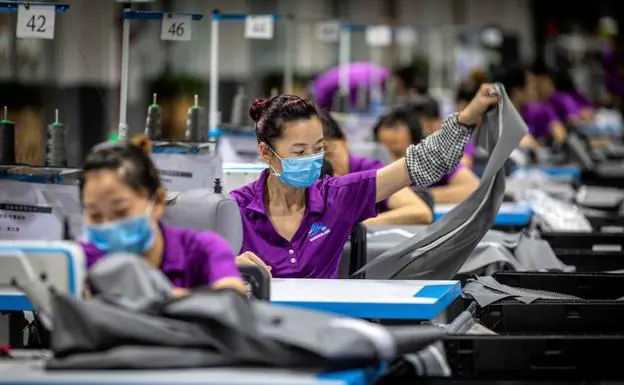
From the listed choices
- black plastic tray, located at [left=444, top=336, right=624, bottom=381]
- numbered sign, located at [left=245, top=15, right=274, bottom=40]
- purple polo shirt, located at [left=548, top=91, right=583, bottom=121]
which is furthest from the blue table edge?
purple polo shirt, located at [left=548, top=91, right=583, bottom=121]

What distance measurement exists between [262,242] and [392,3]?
55.6ft

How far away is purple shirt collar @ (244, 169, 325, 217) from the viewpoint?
14.9 ft

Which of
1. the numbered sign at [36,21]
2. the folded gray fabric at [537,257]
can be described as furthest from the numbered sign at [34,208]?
the folded gray fabric at [537,257]

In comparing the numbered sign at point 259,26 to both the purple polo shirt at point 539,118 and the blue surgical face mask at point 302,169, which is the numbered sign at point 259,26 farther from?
the purple polo shirt at point 539,118

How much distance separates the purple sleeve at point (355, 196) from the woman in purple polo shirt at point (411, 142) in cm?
262

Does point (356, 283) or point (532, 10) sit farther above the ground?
point (532, 10)

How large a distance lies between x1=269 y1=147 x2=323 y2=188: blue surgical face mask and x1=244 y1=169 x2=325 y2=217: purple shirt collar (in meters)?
0.10

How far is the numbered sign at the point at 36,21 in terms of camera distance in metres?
4.75

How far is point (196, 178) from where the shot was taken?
17.1ft

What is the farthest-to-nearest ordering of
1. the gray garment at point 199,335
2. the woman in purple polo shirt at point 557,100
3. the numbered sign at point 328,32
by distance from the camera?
the woman in purple polo shirt at point 557,100 < the numbered sign at point 328,32 < the gray garment at point 199,335

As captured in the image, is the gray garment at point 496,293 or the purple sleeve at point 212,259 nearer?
the purple sleeve at point 212,259

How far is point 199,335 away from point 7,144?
1941 millimetres

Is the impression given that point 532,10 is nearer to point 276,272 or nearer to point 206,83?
point 206,83

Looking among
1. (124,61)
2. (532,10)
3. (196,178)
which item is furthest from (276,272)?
(532,10)
